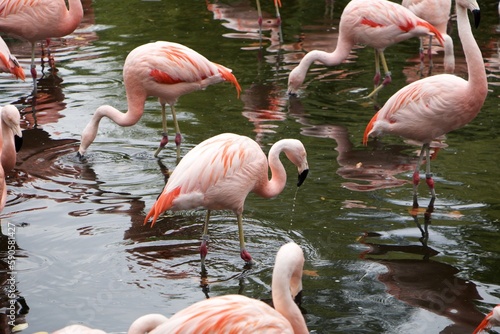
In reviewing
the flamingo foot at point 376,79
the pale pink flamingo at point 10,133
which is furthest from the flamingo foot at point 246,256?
the flamingo foot at point 376,79

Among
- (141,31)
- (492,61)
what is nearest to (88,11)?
(141,31)

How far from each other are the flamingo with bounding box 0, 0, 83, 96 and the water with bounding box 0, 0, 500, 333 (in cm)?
69

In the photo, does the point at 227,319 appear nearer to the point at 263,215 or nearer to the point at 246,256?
the point at 246,256

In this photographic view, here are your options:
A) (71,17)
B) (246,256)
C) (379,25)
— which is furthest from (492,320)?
(71,17)

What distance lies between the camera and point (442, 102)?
6461 mm

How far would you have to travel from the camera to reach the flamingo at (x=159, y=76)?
7.43m

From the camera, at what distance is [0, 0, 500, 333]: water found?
514 centimetres

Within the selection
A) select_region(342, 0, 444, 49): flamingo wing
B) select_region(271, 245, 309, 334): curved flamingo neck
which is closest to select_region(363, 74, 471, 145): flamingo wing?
select_region(342, 0, 444, 49): flamingo wing

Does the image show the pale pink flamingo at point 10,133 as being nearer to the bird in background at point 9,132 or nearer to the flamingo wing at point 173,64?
the bird in background at point 9,132

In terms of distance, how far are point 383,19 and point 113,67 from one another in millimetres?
3591

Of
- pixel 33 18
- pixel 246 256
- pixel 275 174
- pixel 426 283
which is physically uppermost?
pixel 33 18

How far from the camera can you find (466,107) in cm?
644

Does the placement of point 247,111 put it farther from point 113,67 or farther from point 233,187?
point 233,187

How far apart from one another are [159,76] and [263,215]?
1.79m
